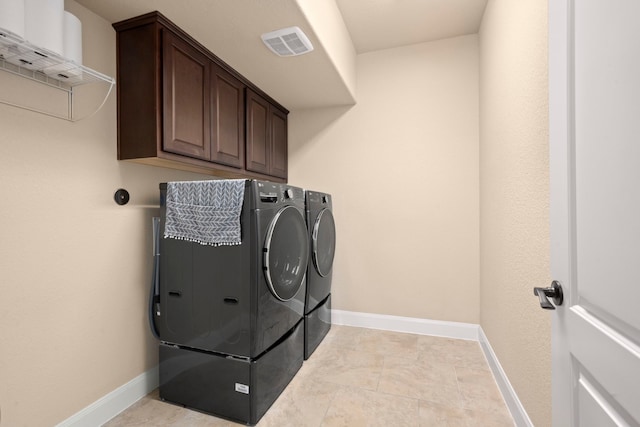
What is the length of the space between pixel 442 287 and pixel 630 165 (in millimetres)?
2403

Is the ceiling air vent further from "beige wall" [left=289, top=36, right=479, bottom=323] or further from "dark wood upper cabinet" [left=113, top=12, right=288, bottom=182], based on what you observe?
"beige wall" [left=289, top=36, right=479, bottom=323]

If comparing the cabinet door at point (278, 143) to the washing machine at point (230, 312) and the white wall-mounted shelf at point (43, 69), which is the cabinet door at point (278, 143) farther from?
the white wall-mounted shelf at point (43, 69)

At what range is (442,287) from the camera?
274 centimetres

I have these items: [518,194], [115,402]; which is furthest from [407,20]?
[115,402]

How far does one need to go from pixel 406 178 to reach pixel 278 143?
1.34 metres

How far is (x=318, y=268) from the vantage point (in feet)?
7.90

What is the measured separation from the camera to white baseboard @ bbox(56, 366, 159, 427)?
1.49 m

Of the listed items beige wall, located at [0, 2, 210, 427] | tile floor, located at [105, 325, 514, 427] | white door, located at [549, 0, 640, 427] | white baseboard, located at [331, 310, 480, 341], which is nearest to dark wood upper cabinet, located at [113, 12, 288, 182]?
beige wall, located at [0, 2, 210, 427]

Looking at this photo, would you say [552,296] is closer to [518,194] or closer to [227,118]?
[518,194]

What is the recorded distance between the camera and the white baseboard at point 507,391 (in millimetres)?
1456

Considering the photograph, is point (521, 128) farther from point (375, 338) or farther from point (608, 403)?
point (375, 338)

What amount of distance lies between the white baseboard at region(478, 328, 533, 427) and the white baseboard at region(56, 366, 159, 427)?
2.15 m

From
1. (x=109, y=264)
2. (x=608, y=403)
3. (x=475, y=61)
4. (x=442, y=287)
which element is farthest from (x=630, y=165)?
(x=475, y=61)

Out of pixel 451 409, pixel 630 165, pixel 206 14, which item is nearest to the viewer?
pixel 630 165
